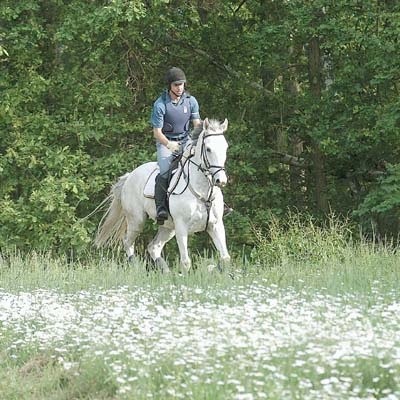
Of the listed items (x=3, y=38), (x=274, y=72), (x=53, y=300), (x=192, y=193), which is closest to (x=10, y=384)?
(x=53, y=300)

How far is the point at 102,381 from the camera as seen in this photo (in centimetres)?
713

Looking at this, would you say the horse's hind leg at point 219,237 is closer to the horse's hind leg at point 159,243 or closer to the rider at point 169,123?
the rider at point 169,123

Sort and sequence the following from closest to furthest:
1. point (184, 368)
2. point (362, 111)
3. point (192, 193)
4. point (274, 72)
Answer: point (184, 368), point (192, 193), point (362, 111), point (274, 72)

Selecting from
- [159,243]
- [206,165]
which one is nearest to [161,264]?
[159,243]

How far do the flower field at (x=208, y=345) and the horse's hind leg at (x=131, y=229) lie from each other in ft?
17.2

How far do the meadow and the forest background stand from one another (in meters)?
7.68

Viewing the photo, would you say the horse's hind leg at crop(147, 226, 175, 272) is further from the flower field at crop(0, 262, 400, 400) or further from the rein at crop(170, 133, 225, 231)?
the flower field at crop(0, 262, 400, 400)

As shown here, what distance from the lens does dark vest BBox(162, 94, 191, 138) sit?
13.1 m

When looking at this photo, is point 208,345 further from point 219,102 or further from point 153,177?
point 219,102

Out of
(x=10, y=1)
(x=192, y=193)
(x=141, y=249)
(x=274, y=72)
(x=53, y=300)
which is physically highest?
(x=10, y=1)

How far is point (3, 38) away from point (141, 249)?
211 inches

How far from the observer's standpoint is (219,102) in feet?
75.6

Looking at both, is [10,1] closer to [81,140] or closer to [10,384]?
[81,140]

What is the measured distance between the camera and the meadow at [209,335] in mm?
6457
